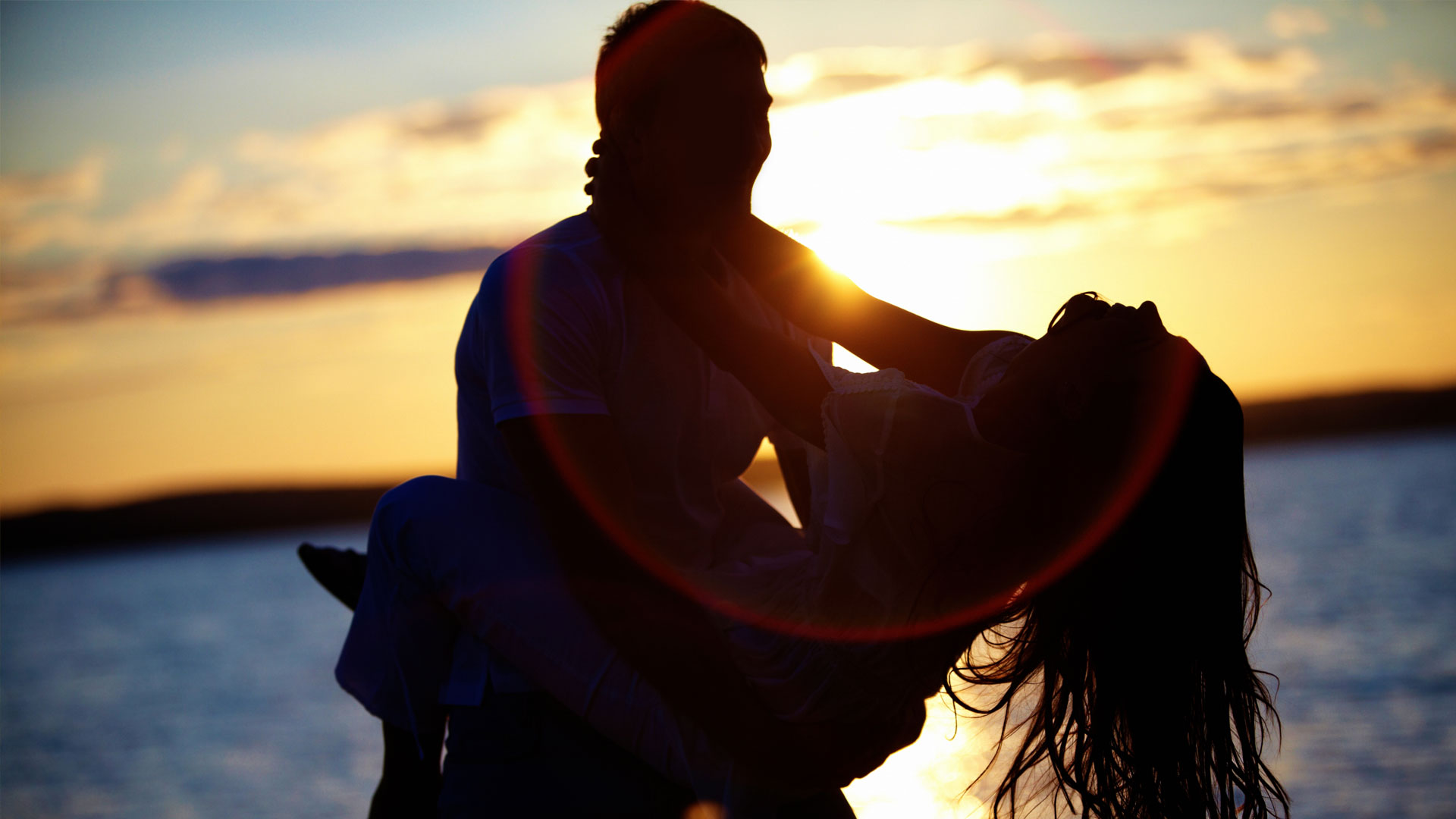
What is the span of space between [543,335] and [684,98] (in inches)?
22.7

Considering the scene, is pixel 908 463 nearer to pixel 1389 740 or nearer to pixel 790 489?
pixel 790 489

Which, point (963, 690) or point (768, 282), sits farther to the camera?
point (768, 282)

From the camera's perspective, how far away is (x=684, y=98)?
89.4 inches

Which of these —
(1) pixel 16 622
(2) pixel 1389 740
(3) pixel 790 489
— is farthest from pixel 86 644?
(3) pixel 790 489

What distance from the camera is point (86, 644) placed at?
105 ft

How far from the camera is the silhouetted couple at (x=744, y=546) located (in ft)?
6.36

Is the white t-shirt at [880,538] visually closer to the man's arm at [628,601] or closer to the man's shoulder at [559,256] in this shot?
the man's arm at [628,601]

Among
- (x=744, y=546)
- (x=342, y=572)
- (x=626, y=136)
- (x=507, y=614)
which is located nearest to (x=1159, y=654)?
(x=744, y=546)

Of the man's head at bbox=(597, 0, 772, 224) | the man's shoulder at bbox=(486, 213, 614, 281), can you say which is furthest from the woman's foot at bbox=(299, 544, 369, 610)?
the man's head at bbox=(597, 0, 772, 224)

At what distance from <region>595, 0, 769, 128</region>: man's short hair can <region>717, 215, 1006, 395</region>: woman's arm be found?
0.44 m

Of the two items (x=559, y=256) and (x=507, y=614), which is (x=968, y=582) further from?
(x=559, y=256)

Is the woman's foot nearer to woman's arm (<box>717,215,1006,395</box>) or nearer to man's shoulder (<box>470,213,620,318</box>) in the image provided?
man's shoulder (<box>470,213,620,318</box>)

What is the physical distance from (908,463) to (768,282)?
0.88 meters

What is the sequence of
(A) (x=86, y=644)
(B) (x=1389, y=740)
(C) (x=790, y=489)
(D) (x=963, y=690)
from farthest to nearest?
(A) (x=86, y=644)
(B) (x=1389, y=740)
(C) (x=790, y=489)
(D) (x=963, y=690)
